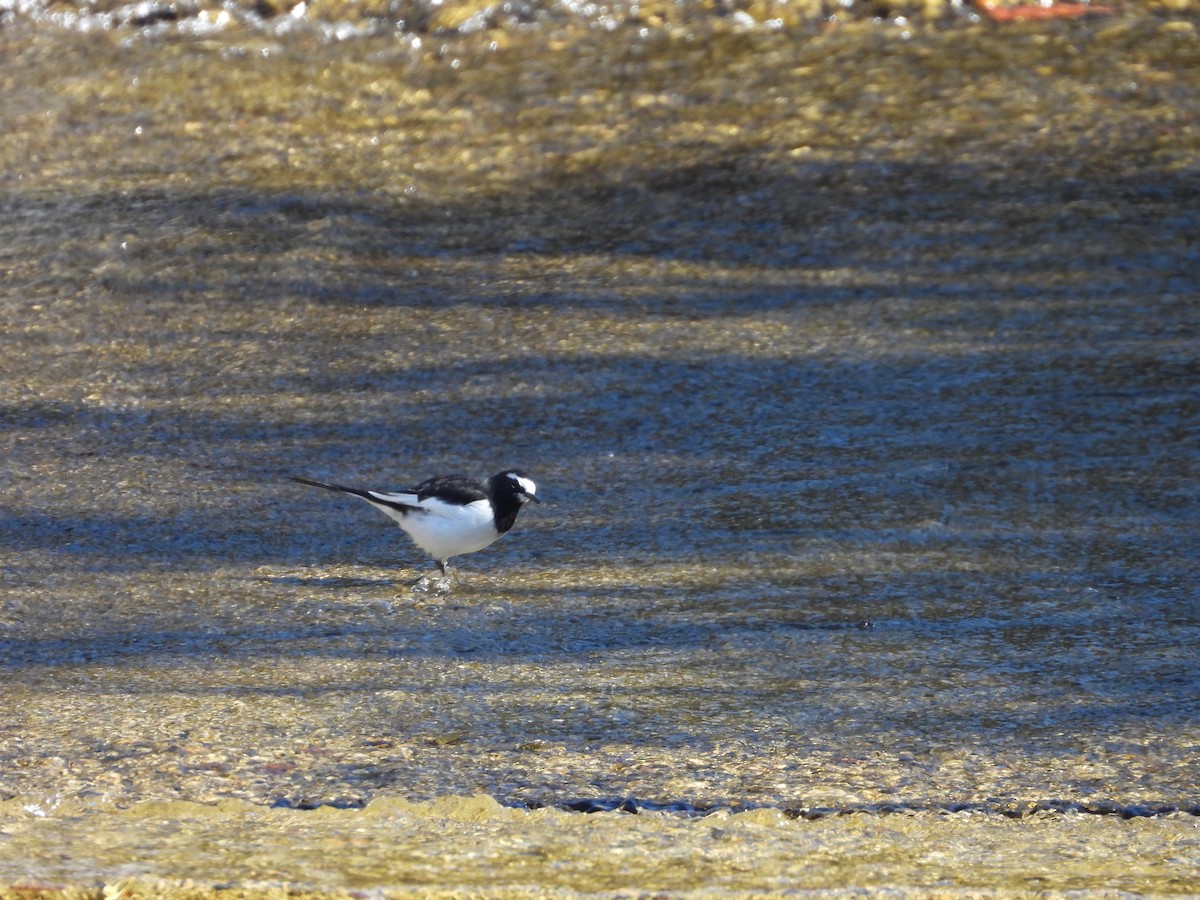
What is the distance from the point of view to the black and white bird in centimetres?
539

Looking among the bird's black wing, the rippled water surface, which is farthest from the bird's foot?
the bird's black wing

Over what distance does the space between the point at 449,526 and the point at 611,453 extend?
4.37 feet

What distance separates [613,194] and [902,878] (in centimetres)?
581

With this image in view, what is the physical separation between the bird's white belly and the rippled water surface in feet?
0.59

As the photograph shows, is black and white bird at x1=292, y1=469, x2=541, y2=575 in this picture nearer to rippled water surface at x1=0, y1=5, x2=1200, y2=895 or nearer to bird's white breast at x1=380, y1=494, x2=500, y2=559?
bird's white breast at x1=380, y1=494, x2=500, y2=559

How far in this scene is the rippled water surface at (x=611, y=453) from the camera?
3.94 m

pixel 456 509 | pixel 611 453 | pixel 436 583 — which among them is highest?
pixel 456 509

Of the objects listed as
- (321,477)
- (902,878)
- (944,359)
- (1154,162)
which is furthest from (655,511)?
(1154,162)

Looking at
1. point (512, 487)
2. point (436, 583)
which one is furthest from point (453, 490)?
point (436, 583)

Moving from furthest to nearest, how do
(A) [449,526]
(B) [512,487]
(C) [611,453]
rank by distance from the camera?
1. (C) [611,453]
2. (B) [512,487]
3. (A) [449,526]

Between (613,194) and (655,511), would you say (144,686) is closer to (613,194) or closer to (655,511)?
(655,511)

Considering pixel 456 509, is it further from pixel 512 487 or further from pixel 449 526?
pixel 512 487

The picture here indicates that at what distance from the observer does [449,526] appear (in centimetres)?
536

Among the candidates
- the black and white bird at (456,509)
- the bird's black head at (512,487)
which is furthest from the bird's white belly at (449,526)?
the bird's black head at (512,487)
